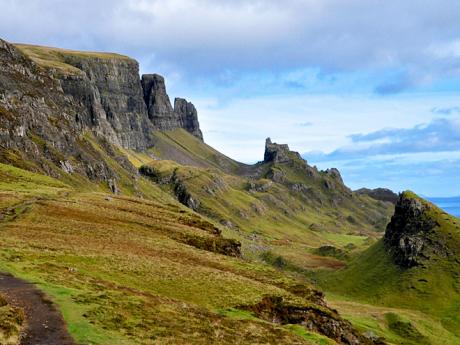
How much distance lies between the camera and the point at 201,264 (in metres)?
73.8

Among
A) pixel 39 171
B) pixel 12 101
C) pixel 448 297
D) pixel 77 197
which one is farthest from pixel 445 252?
pixel 12 101

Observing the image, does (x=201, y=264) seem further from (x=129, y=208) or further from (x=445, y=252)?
(x=445, y=252)

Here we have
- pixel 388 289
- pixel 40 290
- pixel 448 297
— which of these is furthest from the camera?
pixel 388 289

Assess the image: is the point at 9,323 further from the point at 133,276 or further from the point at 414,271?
the point at 414,271

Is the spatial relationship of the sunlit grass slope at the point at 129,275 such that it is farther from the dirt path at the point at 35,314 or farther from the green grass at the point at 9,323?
the green grass at the point at 9,323

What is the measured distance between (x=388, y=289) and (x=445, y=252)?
73.6ft

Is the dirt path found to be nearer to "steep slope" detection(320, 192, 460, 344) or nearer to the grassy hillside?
the grassy hillside

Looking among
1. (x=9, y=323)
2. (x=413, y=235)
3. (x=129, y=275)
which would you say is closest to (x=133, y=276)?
(x=129, y=275)

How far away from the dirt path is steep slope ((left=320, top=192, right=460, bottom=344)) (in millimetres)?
99586

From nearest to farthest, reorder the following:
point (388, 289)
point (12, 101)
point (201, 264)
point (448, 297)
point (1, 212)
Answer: point (201, 264), point (1, 212), point (448, 297), point (388, 289), point (12, 101)

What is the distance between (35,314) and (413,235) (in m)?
151

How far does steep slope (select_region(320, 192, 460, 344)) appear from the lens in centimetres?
13862

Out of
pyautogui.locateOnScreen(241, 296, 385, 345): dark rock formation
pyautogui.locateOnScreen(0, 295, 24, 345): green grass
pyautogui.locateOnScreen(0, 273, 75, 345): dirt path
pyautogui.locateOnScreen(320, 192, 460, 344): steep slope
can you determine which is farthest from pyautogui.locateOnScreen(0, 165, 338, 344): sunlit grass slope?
pyautogui.locateOnScreen(320, 192, 460, 344): steep slope

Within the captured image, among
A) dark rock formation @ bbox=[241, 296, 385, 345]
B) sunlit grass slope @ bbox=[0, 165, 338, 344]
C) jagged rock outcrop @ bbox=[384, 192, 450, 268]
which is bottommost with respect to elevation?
dark rock formation @ bbox=[241, 296, 385, 345]
